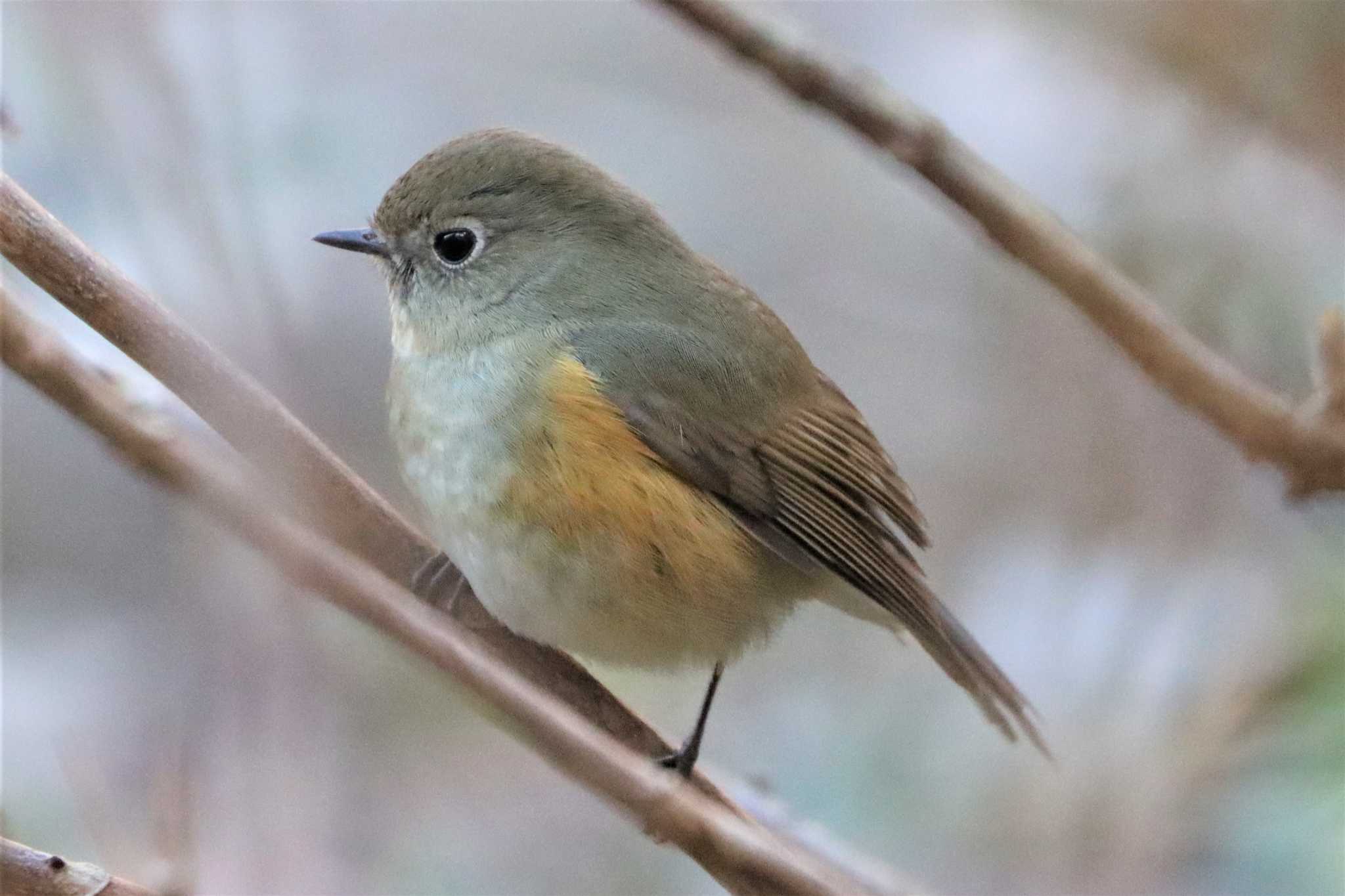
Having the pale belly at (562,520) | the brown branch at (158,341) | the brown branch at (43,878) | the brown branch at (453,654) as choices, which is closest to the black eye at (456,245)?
the pale belly at (562,520)

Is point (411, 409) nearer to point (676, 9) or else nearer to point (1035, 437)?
point (676, 9)

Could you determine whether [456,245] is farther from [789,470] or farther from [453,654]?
[453,654]

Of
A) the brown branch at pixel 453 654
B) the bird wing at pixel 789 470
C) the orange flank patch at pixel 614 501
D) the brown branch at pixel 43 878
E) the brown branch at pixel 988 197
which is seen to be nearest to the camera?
the brown branch at pixel 453 654

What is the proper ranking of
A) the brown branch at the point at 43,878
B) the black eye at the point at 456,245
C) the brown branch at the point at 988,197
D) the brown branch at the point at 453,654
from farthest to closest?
the black eye at the point at 456,245 < the brown branch at the point at 988,197 < the brown branch at the point at 43,878 < the brown branch at the point at 453,654

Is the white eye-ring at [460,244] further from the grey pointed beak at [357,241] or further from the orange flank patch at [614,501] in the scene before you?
the orange flank patch at [614,501]

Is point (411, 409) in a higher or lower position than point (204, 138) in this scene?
lower

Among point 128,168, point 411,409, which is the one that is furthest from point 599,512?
point 128,168
